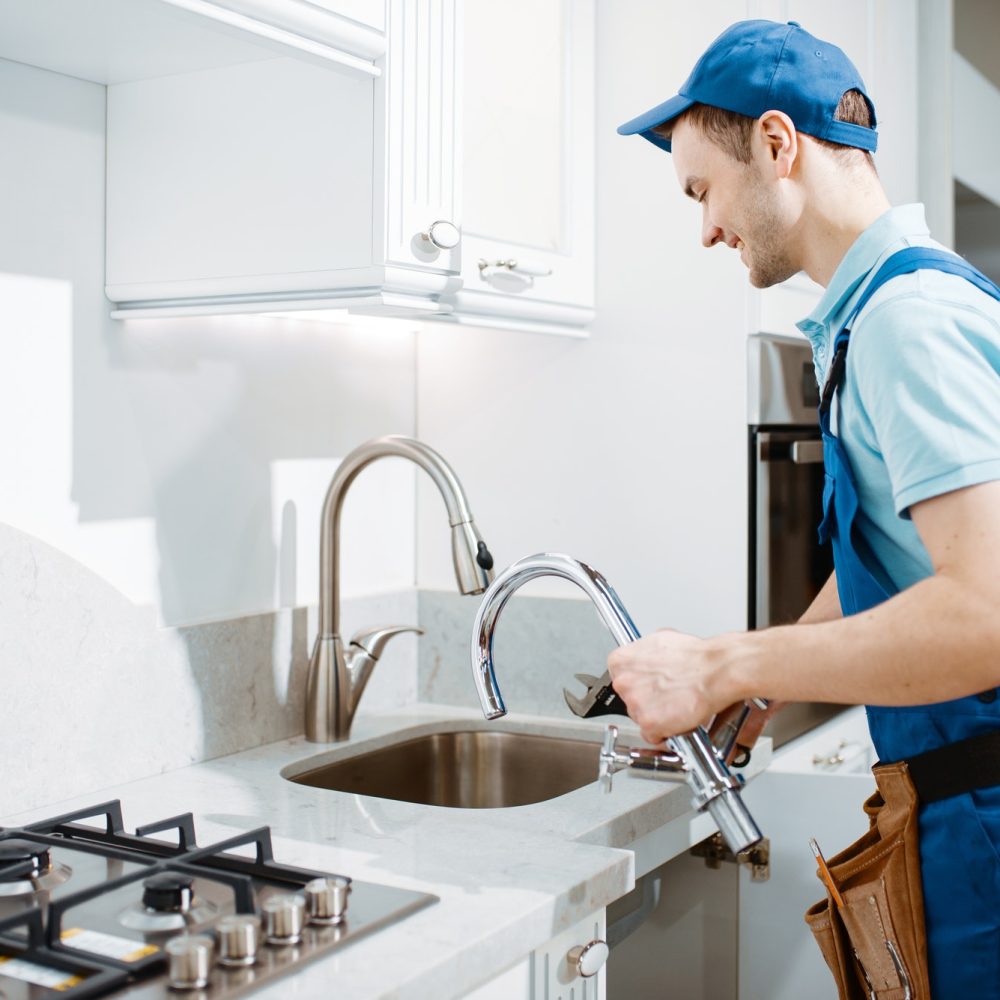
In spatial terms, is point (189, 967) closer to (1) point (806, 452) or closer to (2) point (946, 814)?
(2) point (946, 814)

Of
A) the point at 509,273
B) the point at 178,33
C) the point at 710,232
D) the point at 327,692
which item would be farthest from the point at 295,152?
the point at 327,692

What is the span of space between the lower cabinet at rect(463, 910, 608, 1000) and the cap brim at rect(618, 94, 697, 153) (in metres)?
0.77

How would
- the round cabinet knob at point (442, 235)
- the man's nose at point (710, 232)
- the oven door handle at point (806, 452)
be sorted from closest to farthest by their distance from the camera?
the man's nose at point (710, 232) < the round cabinet knob at point (442, 235) < the oven door handle at point (806, 452)

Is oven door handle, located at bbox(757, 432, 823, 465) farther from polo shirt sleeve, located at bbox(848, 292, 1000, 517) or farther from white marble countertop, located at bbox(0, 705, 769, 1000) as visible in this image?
polo shirt sleeve, located at bbox(848, 292, 1000, 517)

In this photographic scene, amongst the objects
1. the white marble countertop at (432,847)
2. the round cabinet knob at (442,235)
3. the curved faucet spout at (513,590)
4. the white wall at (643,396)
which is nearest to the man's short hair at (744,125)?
the round cabinet knob at (442,235)

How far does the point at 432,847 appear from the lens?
4.12ft

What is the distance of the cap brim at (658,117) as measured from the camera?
1.24 metres

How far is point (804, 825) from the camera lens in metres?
1.73

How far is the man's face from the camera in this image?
47.7 inches

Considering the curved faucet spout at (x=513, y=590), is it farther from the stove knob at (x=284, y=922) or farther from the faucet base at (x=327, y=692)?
the faucet base at (x=327, y=692)

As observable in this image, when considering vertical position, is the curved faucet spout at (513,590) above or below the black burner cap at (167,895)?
above

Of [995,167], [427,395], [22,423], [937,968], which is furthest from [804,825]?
[995,167]

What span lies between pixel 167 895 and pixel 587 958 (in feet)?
1.28

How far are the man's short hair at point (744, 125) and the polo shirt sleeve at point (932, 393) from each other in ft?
0.75
